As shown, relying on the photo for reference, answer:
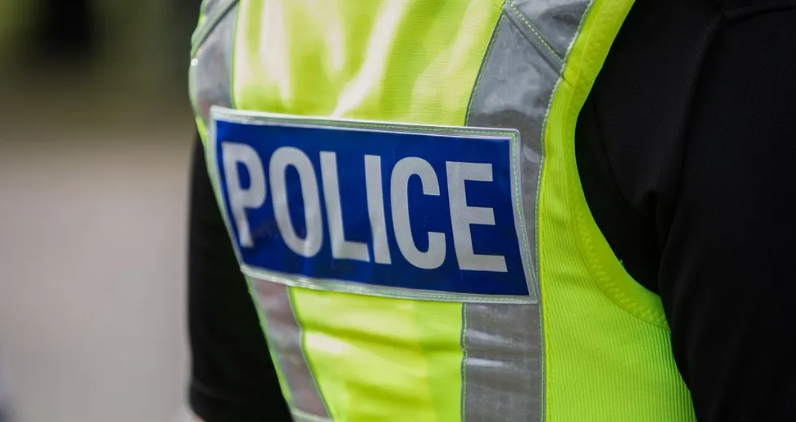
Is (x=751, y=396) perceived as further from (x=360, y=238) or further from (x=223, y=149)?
(x=223, y=149)

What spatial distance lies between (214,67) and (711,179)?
366mm

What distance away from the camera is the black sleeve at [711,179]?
50 centimetres

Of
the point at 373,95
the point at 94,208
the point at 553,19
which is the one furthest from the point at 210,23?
the point at 94,208

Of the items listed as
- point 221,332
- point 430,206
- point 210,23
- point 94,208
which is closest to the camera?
point 430,206

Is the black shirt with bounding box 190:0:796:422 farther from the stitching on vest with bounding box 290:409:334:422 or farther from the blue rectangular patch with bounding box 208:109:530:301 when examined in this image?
the stitching on vest with bounding box 290:409:334:422

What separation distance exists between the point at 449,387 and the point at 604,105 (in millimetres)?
218

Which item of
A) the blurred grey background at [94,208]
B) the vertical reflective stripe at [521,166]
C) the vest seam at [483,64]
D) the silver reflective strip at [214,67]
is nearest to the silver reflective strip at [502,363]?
the vertical reflective stripe at [521,166]

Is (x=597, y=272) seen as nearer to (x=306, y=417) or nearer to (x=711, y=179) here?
(x=711, y=179)

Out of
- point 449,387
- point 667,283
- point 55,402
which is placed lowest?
point 55,402

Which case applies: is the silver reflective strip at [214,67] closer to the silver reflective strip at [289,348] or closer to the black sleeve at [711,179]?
the silver reflective strip at [289,348]

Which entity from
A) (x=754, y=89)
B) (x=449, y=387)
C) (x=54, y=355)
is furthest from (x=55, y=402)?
(x=754, y=89)

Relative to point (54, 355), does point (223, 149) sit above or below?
above

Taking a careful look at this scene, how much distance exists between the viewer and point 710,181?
50 cm

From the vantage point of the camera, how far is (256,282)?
74cm
